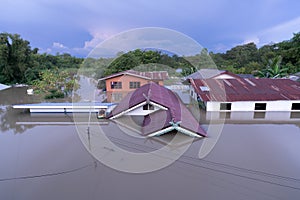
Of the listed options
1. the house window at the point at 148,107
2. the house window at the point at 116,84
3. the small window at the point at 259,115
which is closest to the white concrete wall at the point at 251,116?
the small window at the point at 259,115

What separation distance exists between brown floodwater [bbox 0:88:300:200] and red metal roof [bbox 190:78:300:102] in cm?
277

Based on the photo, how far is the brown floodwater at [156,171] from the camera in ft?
11.8

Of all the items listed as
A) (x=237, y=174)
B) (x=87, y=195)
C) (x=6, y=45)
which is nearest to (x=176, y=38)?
(x=237, y=174)

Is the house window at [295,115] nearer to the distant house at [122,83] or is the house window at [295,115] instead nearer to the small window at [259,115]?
the small window at [259,115]

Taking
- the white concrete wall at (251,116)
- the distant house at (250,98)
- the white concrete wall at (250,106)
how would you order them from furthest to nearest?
the white concrete wall at (250,106) < the distant house at (250,98) < the white concrete wall at (251,116)

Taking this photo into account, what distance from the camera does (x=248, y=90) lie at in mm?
9812

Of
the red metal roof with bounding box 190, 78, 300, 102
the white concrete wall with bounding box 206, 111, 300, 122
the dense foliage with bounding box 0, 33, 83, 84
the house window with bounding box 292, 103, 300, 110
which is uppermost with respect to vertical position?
the dense foliage with bounding box 0, 33, 83, 84

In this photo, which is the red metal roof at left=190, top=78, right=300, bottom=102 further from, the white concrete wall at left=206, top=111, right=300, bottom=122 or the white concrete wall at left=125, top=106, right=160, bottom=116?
the white concrete wall at left=125, top=106, right=160, bottom=116

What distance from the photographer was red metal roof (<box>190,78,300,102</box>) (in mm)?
9063

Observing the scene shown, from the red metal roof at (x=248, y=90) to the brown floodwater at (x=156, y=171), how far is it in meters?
2.77

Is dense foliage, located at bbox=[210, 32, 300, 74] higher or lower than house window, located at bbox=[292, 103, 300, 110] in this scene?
higher

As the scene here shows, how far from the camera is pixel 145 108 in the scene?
27.6ft

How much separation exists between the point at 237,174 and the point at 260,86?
812 cm

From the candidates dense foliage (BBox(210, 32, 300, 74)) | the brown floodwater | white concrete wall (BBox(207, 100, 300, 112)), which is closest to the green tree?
the brown floodwater
